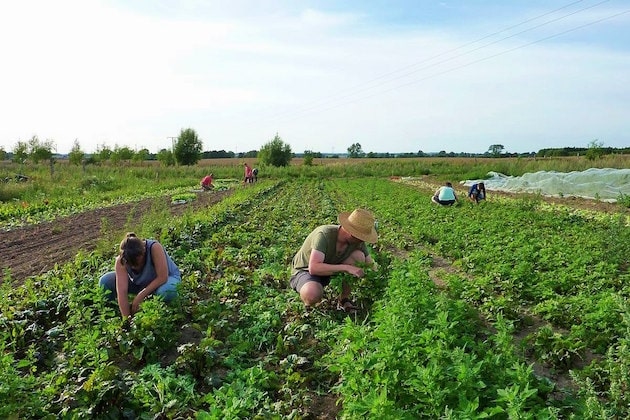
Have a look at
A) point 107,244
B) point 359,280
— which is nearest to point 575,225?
point 359,280

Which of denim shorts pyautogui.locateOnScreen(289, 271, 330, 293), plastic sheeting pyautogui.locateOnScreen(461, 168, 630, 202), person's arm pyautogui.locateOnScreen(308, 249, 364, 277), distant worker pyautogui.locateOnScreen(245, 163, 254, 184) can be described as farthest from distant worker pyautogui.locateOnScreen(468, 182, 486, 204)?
distant worker pyautogui.locateOnScreen(245, 163, 254, 184)

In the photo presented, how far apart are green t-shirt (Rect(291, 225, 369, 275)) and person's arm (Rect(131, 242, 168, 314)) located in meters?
1.50

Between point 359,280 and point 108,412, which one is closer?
point 108,412

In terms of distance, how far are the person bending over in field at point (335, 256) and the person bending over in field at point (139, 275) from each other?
1416mm

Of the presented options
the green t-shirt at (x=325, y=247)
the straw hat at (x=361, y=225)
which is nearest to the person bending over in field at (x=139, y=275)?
the green t-shirt at (x=325, y=247)

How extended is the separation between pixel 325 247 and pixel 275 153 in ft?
186

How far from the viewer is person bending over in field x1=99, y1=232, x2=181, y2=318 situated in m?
5.28

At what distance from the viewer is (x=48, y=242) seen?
12.0 m

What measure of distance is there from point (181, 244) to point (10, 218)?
32.8 feet

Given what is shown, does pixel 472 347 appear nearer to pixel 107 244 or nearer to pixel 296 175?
pixel 107 244

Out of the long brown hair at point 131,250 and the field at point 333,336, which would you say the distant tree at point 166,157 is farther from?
the long brown hair at point 131,250

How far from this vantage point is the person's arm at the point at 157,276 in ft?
17.7

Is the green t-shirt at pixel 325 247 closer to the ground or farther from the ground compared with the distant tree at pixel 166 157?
closer to the ground

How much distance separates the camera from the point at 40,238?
12602mm
